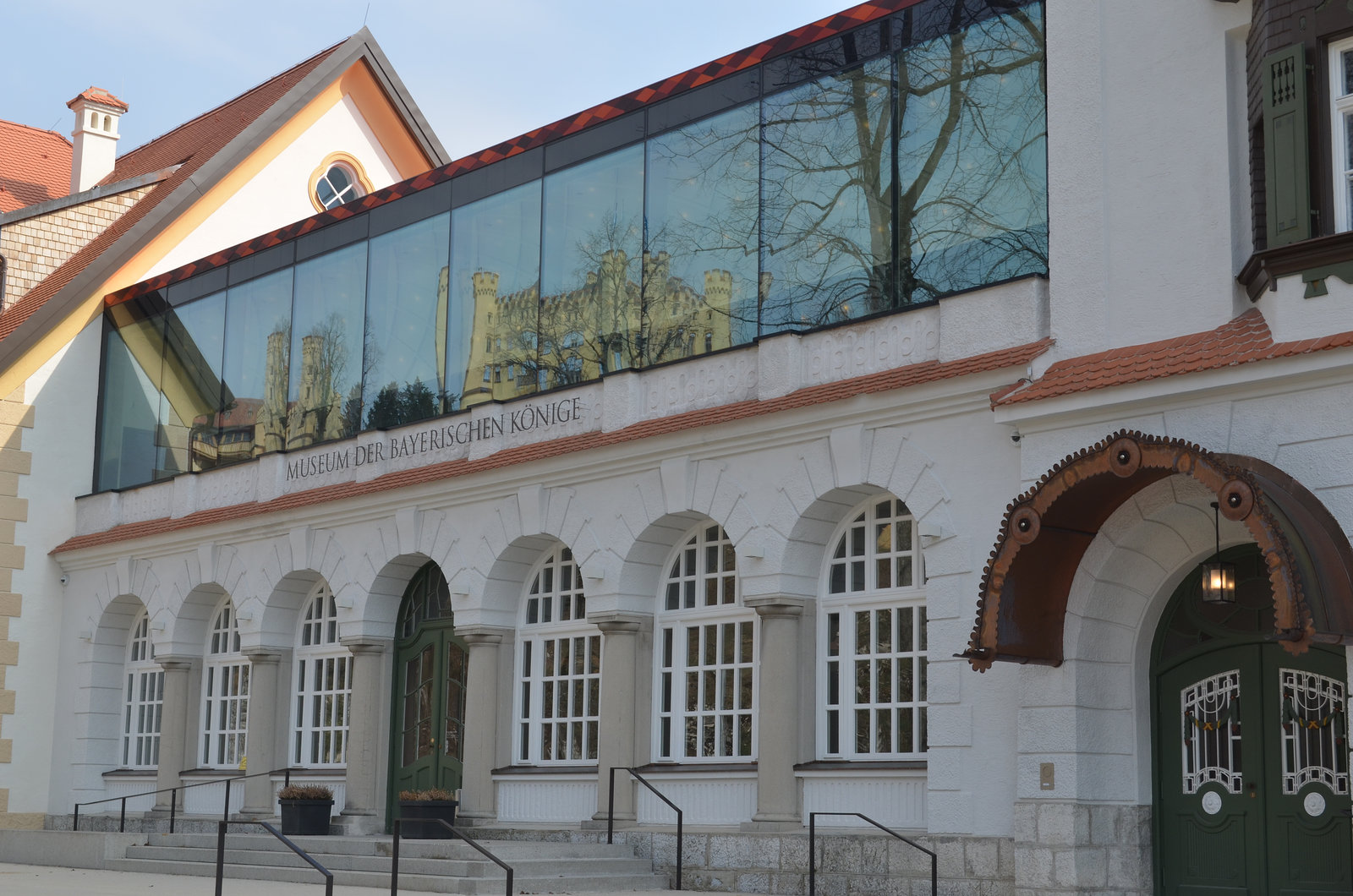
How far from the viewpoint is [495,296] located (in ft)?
69.5

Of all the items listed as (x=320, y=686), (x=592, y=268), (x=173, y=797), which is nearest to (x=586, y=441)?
(x=592, y=268)

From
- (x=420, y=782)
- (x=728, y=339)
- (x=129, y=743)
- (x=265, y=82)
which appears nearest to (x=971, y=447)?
(x=728, y=339)

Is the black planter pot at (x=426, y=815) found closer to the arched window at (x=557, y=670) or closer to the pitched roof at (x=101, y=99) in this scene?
the arched window at (x=557, y=670)

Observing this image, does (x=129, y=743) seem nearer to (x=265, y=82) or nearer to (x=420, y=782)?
(x=420, y=782)

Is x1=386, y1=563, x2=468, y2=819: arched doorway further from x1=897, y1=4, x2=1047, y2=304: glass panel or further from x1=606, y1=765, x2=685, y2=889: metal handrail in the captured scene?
x1=897, y1=4, x2=1047, y2=304: glass panel

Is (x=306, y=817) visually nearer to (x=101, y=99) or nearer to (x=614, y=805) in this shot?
(x=614, y=805)

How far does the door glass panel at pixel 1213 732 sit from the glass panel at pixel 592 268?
26.0ft

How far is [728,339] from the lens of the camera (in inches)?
709

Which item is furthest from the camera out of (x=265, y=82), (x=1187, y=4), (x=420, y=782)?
(x=265, y=82)

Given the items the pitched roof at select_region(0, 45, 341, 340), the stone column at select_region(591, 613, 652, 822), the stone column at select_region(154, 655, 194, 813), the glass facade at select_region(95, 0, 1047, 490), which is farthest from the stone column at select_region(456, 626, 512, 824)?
the pitched roof at select_region(0, 45, 341, 340)

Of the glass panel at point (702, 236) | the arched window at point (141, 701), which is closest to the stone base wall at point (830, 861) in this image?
the glass panel at point (702, 236)

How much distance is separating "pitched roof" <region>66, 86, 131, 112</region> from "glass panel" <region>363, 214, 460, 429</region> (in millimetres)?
12195

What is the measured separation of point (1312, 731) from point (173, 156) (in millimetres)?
26750

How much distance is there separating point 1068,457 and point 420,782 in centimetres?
1180
